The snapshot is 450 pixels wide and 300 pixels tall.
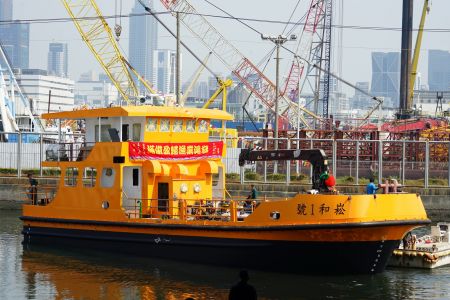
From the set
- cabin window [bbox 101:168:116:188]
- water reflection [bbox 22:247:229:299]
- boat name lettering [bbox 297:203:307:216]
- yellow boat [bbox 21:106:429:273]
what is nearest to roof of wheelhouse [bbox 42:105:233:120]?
yellow boat [bbox 21:106:429:273]

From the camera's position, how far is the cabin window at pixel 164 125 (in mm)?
31406

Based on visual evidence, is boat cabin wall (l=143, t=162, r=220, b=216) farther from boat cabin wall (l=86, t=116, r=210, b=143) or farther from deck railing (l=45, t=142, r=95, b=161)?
deck railing (l=45, t=142, r=95, b=161)

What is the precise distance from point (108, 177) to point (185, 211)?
130 inches

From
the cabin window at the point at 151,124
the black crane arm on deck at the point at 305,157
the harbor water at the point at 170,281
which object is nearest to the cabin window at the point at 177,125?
the cabin window at the point at 151,124

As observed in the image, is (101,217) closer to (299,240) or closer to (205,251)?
(205,251)

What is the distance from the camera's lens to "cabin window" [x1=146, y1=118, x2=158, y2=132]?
102 feet

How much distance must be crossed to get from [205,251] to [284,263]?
258 centimetres

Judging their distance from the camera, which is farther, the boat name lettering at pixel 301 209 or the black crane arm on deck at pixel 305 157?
the black crane arm on deck at pixel 305 157

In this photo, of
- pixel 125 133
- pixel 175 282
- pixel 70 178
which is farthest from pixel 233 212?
pixel 70 178

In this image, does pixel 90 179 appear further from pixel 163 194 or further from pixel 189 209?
pixel 189 209

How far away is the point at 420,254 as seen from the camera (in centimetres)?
2934

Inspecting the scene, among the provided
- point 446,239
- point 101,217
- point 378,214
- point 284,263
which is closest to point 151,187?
point 101,217

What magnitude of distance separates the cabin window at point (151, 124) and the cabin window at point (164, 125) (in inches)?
8.2

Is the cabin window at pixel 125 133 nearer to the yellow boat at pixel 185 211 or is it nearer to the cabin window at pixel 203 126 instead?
the yellow boat at pixel 185 211
